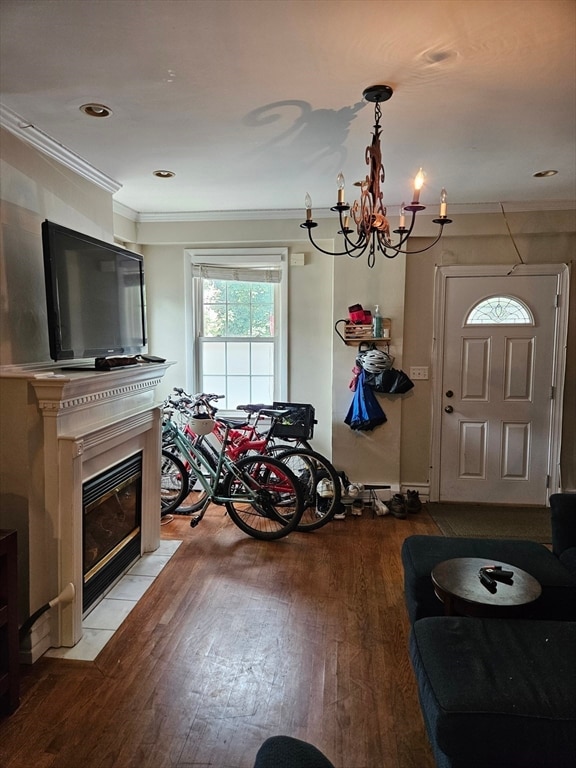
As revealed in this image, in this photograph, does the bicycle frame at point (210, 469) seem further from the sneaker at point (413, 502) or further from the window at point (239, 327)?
the sneaker at point (413, 502)

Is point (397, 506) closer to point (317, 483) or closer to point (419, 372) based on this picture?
point (317, 483)

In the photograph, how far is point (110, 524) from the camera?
2.78 meters

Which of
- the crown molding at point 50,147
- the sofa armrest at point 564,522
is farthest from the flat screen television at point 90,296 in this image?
the sofa armrest at point 564,522

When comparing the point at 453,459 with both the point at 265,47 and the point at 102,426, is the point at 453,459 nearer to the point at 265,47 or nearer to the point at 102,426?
the point at 102,426

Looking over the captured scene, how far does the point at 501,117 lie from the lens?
225 cm

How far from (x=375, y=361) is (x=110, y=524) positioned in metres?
2.33

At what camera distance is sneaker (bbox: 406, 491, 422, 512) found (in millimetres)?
3957

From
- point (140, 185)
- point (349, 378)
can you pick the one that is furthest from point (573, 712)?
point (140, 185)

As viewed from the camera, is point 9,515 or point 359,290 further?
point 359,290

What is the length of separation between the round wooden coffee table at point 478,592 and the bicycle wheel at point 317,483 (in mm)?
1510

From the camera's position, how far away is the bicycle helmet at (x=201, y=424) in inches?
137

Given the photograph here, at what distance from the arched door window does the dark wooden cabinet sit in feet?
11.8

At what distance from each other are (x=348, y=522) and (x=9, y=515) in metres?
2.44

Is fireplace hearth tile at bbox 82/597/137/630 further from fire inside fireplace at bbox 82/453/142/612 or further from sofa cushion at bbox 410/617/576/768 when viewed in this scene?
sofa cushion at bbox 410/617/576/768
